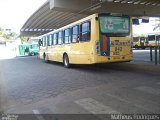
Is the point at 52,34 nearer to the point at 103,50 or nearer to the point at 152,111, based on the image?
the point at 103,50

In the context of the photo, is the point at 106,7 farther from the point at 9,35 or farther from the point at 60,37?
the point at 9,35

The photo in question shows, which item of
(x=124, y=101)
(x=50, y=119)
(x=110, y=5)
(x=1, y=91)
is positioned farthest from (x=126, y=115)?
(x=110, y=5)

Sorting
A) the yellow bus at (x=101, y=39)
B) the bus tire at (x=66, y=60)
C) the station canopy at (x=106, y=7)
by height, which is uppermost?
the station canopy at (x=106, y=7)

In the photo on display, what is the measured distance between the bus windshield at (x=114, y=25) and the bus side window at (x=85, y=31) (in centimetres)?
82

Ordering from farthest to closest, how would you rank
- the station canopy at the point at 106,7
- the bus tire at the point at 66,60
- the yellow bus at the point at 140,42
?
the yellow bus at the point at 140,42
the station canopy at the point at 106,7
the bus tire at the point at 66,60

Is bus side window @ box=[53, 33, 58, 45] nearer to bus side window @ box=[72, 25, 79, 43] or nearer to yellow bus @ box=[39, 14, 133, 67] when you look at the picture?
yellow bus @ box=[39, 14, 133, 67]

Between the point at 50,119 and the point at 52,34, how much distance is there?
51.2 ft

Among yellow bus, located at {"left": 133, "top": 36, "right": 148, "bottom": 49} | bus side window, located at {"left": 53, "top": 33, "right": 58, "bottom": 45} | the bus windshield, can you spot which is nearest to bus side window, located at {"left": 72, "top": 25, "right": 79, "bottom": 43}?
the bus windshield

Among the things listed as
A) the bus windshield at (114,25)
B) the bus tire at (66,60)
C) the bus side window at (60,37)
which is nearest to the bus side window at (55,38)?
the bus side window at (60,37)

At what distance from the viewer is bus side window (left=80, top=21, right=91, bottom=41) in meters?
14.3

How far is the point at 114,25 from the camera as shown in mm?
14172

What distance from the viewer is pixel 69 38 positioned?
1706 cm

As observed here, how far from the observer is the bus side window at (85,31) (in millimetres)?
14297

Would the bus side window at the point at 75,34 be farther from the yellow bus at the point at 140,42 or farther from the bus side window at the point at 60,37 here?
the yellow bus at the point at 140,42
